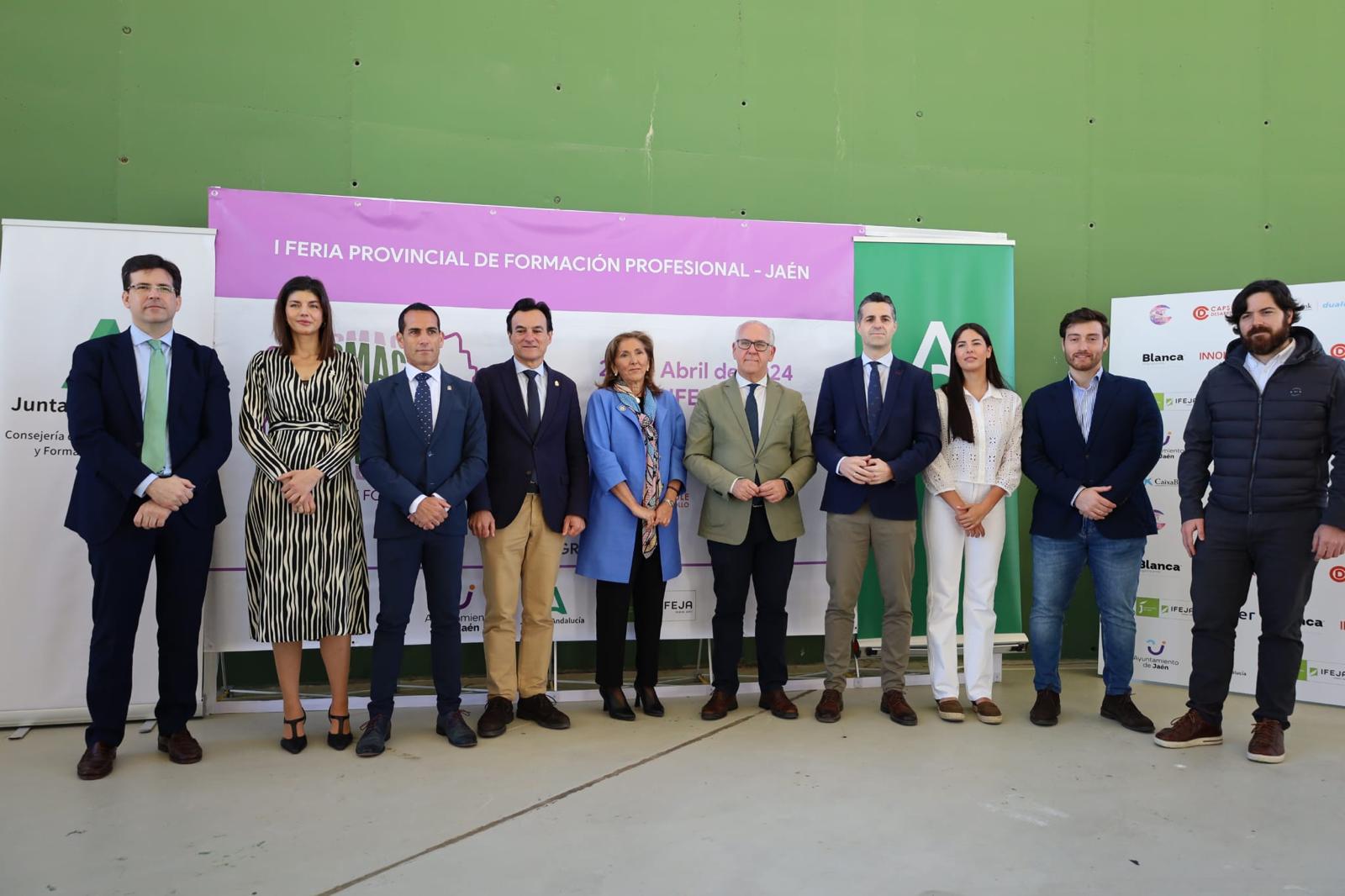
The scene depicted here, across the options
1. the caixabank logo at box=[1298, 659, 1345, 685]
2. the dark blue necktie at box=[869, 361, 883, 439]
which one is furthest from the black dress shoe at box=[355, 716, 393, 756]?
the caixabank logo at box=[1298, 659, 1345, 685]

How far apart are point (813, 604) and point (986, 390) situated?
127 centimetres

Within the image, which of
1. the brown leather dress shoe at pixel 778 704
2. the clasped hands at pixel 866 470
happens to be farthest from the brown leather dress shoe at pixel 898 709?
the clasped hands at pixel 866 470

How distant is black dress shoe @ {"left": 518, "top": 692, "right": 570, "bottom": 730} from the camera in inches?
141

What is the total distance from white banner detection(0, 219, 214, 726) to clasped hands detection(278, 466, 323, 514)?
41.6 inches

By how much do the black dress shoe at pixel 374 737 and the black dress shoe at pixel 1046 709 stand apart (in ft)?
8.39

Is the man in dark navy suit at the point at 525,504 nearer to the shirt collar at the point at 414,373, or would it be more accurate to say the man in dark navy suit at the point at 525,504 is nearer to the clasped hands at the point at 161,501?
the shirt collar at the point at 414,373

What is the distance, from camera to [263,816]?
2611mm

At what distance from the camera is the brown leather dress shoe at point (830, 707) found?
370 centimetres

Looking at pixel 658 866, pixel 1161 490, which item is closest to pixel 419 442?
pixel 658 866

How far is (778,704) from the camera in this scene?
3.78 metres

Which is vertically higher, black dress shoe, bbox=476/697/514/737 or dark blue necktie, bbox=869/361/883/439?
dark blue necktie, bbox=869/361/883/439

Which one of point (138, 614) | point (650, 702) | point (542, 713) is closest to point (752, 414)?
point (650, 702)

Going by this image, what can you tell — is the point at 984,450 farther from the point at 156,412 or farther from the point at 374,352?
the point at 156,412

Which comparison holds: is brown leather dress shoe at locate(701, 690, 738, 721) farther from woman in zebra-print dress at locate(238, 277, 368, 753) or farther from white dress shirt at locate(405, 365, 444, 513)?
white dress shirt at locate(405, 365, 444, 513)
